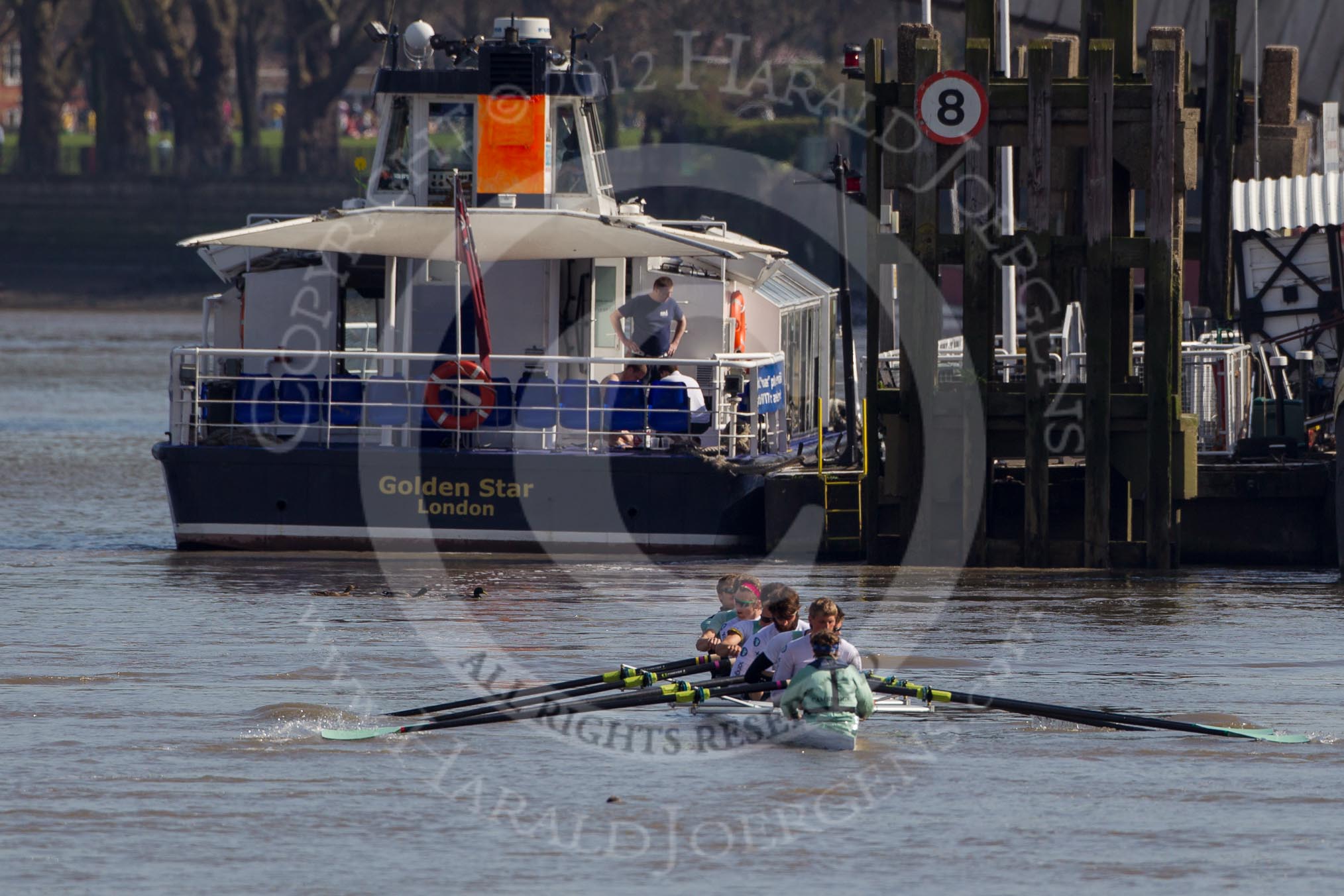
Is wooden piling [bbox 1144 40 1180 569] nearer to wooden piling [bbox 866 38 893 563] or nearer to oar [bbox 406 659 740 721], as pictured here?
wooden piling [bbox 866 38 893 563]

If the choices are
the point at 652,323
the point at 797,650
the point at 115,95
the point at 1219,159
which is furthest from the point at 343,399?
the point at 115,95

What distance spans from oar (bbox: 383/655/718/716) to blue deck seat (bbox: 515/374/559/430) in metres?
6.90

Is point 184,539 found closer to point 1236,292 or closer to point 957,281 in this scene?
point 1236,292

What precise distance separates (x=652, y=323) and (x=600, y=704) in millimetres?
8833

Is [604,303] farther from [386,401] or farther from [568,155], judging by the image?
[386,401]

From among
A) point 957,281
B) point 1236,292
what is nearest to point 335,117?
point 957,281

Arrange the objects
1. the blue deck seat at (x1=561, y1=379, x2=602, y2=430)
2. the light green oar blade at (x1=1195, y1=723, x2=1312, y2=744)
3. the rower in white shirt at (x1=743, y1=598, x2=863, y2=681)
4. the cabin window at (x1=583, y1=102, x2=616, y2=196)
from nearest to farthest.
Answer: the rower in white shirt at (x1=743, y1=598, x2=863, y2=681) → the light green oar blade at (x1=1195, y1=723, x2=1312, y2=744) → the blue deck seat at (x1=561, y1=379, x2=602, y2=430) → the cabin window at (x1=583, y1=102, x2=616, y2=196)

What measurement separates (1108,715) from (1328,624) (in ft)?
15.8

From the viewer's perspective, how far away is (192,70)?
245 feet

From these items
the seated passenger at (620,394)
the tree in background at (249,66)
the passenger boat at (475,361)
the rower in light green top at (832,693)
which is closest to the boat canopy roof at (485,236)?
the passenger boat at (475,361)

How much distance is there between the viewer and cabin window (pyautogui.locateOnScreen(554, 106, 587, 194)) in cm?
2491

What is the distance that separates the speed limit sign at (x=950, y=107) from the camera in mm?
20312

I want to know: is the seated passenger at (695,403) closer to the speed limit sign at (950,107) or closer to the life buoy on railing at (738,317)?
→ the life buoy on railing at (738,317)

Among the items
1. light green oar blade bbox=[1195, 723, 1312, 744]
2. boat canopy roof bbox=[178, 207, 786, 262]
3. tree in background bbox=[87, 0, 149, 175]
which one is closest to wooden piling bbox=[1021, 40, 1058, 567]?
boat canopy roof bbox=[178, 207, 786, 262]
